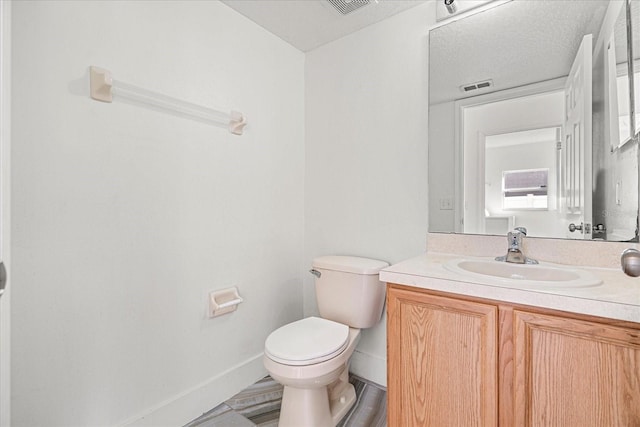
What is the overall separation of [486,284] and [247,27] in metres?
1.89

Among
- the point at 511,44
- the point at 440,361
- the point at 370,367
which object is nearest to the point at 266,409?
the point at 370,367

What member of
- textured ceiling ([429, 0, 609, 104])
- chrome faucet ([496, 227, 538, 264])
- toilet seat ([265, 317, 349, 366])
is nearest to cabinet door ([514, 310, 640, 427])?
chrome faucet ([496, 227, 538, 264])

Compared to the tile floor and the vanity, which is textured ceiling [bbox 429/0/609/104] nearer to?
the vanity

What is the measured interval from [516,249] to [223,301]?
1.48 meters

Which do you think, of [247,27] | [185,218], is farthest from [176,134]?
[247,27]

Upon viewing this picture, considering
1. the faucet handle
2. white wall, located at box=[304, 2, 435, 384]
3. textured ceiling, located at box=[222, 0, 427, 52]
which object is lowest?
the faucet handle

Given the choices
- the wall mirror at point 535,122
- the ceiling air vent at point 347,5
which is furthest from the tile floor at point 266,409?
the ceiling air vent at point 347,5

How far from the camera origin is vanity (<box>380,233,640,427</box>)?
84 cm

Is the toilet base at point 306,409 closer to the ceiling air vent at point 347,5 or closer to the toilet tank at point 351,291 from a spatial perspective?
the toilet tank at point 351,291

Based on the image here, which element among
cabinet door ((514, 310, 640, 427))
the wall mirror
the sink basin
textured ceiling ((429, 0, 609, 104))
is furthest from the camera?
textured ceiling ((429, 0, 609, 104))

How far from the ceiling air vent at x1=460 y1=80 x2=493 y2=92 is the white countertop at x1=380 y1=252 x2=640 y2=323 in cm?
95

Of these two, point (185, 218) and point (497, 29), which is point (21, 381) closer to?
point (185, 218)

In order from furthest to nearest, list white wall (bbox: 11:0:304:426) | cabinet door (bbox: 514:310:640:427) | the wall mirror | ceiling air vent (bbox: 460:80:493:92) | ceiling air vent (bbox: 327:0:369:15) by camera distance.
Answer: ceiling air vent (bbox: 327:0:369:15)
ceiling air vent (bbox: 460:80:493:92)
the wall mirror
white wall (bbox: 11:0:304:426)
cabinet door (bbox: 514:310:640:427)

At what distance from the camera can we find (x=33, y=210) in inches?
43.0
